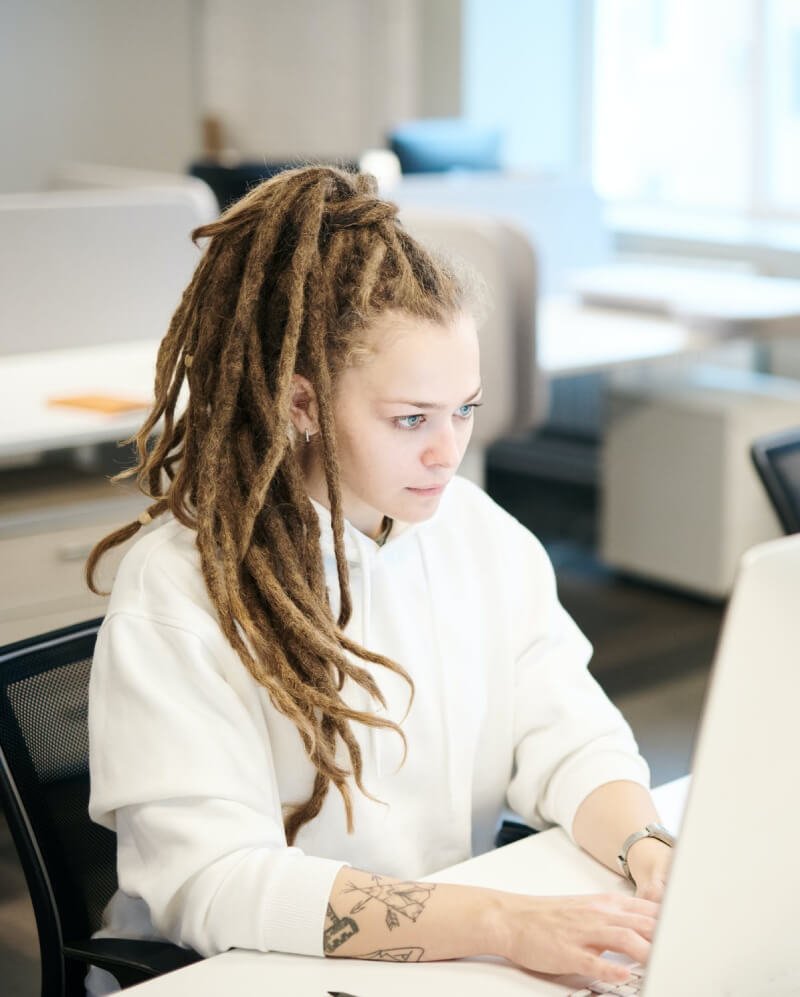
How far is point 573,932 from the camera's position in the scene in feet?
3.10

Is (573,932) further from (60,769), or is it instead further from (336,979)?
(60,769)

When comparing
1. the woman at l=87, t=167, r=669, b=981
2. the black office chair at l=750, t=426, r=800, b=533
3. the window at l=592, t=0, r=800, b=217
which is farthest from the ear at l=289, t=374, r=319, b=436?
the window at l=592, t=0, r=800, b=217

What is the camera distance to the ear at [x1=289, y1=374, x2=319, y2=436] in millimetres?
1136

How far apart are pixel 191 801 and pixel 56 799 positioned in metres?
0.25

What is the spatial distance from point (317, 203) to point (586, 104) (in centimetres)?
459

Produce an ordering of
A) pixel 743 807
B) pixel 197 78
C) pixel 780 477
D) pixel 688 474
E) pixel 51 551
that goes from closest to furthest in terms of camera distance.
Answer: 1. pixel 743 807
2. pixel 780 477
3. pixel 51 551
4. pixel 688 474
5. pixel 197 78

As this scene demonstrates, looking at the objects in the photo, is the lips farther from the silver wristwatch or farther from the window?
the window

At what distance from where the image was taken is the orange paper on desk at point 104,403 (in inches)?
96.4

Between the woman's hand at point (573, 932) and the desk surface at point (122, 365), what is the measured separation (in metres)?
1.51

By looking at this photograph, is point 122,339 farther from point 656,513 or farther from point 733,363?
point 733,363

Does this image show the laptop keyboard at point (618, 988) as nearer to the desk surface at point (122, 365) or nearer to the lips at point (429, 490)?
the lips at point (429, 490)

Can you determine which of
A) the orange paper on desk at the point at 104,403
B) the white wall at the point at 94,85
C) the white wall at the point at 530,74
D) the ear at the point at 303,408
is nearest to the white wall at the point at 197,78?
the white wall at the point at 94,85

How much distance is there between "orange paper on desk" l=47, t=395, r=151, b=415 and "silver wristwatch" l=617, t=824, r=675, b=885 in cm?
153

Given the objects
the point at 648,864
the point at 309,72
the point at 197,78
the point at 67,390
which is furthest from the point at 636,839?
the point at 197,78
